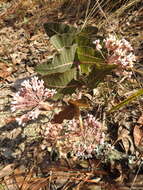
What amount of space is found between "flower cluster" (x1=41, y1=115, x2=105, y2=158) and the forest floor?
0.06 meters

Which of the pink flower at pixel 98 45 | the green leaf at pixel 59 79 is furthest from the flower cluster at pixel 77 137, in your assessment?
the pink flower at pixel 98 45

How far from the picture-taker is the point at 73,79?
1.31 m

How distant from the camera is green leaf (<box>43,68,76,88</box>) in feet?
4.11

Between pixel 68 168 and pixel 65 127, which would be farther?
pixel 65 127

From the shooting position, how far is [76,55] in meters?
1.38

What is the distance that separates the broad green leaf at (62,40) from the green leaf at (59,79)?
0.19 metres

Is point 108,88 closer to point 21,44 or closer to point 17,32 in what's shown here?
point 21,44

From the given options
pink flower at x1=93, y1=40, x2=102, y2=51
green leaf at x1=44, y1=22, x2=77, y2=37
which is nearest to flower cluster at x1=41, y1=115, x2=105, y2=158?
pink flower at x1=93, y1=40, x2=102, y2=51

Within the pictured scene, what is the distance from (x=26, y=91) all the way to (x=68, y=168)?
44 centimetres

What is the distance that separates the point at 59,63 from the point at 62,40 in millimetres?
160

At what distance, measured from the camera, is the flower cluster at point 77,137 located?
1.38 m

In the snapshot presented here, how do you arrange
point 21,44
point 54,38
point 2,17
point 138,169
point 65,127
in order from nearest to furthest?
point 138,169 → point 54,38 → point 65,127 → point 21,44 → point 2,17

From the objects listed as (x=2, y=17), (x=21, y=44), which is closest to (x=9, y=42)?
(x=21, y=44)

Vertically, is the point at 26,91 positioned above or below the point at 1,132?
above
